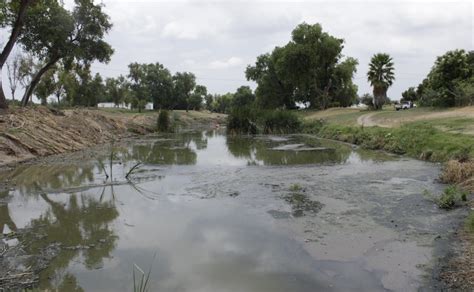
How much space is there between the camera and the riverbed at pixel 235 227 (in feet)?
21.2

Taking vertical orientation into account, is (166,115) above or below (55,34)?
below

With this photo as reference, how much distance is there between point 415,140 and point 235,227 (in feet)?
47.8

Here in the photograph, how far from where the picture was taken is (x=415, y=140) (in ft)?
66.9

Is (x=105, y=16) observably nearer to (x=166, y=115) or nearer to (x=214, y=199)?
(x=166, y=115)

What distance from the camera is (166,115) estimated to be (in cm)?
4566

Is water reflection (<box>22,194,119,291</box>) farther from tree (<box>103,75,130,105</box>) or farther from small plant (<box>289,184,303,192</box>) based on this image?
tree (<box>103,75,130,105</box>)

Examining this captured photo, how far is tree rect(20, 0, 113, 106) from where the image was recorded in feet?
94.0

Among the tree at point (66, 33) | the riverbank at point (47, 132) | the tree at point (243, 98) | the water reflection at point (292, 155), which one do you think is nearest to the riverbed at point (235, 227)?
the water reflection at point (292, 155)

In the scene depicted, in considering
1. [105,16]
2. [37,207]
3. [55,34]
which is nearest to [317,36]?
[105,16]

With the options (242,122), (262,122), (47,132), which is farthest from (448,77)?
(47,132)

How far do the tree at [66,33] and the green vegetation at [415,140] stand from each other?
19.7 meters

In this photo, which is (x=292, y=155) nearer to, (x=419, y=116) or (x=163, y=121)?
(x=419, y=116)

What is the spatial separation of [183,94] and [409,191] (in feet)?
261

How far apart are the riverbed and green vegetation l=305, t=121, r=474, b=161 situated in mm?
1244
